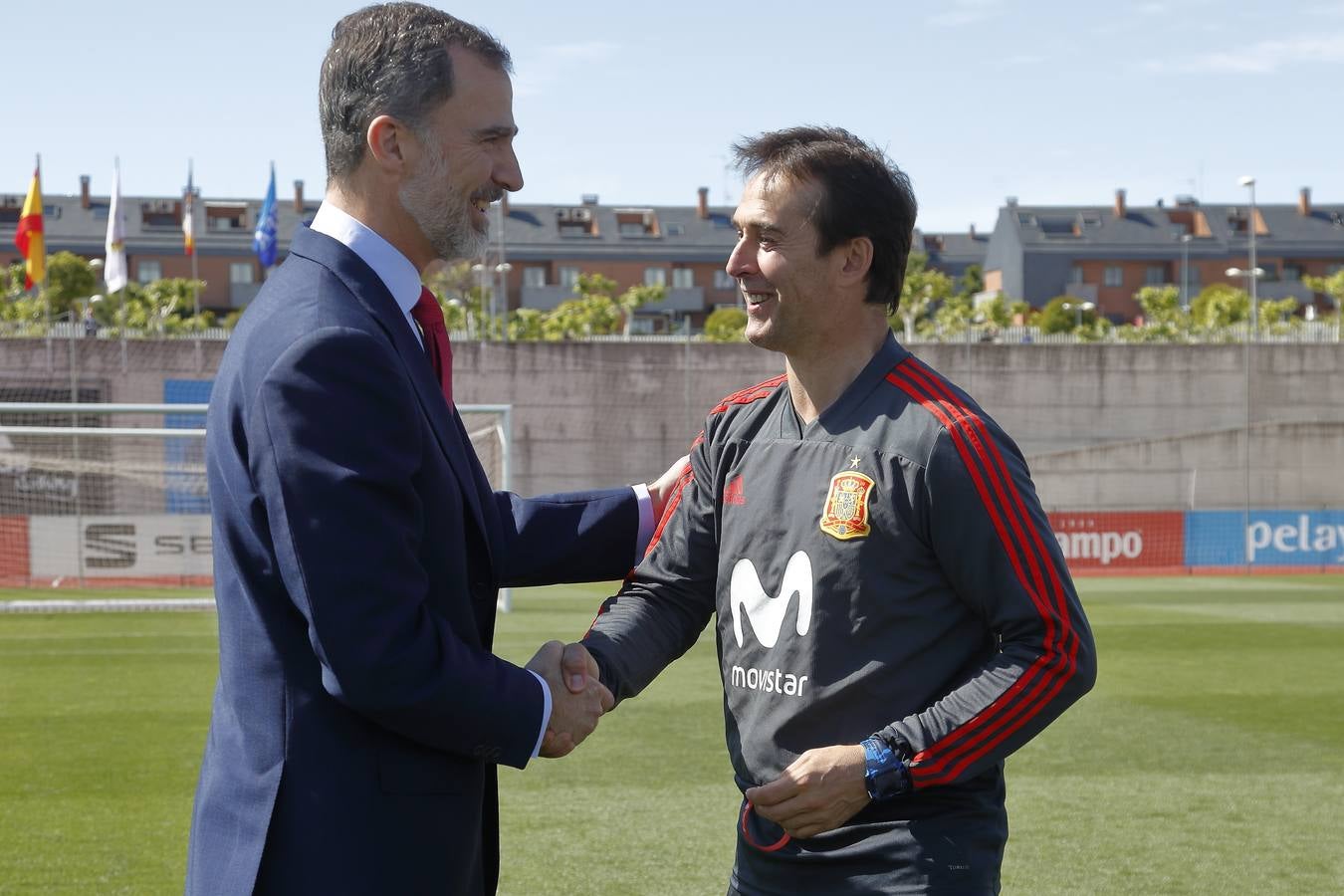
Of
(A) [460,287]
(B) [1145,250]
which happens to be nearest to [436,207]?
(A) [460,287]

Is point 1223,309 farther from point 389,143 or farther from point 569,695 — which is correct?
point 389,143

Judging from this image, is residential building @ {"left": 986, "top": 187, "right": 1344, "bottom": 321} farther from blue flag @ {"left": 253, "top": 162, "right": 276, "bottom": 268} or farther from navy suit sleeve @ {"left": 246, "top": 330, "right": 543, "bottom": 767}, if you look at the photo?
navy suit sleeve @ {"left": 246, "top": 330, "right": 543, "bottom": 767}

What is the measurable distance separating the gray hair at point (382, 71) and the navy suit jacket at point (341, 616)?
0.19m

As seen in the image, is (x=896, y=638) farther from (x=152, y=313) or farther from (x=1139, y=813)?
(x=152, y=313)

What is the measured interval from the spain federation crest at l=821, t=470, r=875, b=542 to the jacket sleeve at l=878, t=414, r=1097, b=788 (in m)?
0.10

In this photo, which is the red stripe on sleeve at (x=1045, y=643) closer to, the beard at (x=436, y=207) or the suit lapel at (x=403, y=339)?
the suit lapel at (x=403, y=339)

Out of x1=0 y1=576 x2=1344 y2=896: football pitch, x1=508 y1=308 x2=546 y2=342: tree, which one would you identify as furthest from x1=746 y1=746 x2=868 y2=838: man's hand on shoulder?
x1=508 y1=308 x2=546 y2=342: tree

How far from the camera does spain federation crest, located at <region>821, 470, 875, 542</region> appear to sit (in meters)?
2.41

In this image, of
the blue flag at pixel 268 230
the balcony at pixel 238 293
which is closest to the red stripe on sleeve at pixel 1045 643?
the blue flag at pixel 268 230

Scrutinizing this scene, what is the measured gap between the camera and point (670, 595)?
112 inches

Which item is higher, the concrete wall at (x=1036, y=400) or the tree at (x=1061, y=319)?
the tree at (x=1061, y=319)

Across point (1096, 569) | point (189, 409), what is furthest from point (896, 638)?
point (1096, 569)

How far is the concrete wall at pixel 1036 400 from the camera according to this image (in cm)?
2798

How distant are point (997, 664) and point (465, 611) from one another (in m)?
0.86
